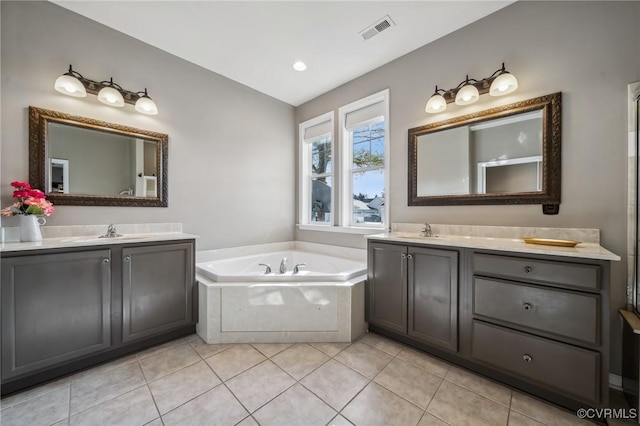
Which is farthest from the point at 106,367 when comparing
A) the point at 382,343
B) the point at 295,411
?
the point at 382,343

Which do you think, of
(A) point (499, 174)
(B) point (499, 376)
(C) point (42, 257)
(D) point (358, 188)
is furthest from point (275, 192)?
(B) point (499, 376)

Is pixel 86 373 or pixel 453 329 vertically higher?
pixel 453 329

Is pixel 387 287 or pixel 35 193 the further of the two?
pixel 387 287

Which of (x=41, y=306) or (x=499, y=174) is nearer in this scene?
(x=41, y=306)

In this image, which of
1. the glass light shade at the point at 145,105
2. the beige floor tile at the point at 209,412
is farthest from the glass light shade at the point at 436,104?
the beige floor tile at the point at 209,412

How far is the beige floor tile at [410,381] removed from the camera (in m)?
1.52

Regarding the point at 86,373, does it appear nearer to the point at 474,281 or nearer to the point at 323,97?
the point at 474,281

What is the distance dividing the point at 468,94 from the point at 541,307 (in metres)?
1.69

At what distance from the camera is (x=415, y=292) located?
201 centimetres

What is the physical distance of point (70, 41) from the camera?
2037 millimetres

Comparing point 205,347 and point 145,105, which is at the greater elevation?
point 145,105

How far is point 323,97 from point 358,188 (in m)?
1.36

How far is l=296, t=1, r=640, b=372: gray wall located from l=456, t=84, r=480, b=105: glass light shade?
7cm

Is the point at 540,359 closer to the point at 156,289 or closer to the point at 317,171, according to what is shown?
the point at 156,289
